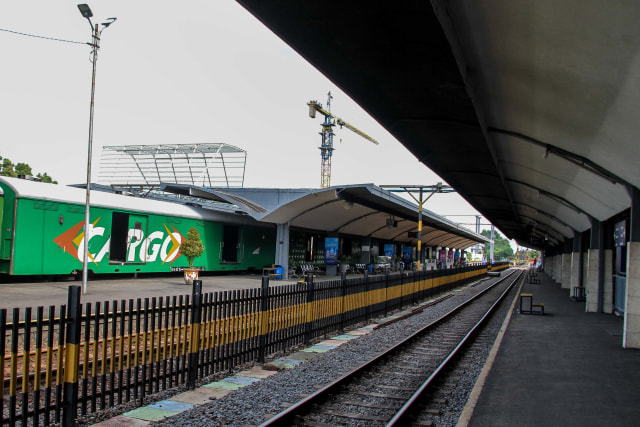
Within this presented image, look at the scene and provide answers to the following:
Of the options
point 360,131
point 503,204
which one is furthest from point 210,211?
point 360,131

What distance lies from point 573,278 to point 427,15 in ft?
78.7

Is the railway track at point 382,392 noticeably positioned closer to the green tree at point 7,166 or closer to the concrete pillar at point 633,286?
the concrete pillar at point 633,286

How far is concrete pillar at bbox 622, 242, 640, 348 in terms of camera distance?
10.9m

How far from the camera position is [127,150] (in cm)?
4519

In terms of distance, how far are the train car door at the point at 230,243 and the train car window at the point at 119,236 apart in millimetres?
7291

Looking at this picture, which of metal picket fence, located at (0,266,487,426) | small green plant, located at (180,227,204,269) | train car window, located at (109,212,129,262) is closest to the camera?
metal picket fence, located at (0,266,487,426)

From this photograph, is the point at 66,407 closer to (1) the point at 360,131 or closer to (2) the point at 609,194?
(2) the point at 609,194

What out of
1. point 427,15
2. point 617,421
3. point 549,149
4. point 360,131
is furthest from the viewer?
point 360,131

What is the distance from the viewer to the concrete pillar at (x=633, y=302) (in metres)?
10.9

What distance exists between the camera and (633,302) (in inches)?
433

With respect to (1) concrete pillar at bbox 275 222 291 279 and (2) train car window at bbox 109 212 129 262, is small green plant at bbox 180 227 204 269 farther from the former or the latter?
(1) concrete pillar at bbox 275 222 291 279

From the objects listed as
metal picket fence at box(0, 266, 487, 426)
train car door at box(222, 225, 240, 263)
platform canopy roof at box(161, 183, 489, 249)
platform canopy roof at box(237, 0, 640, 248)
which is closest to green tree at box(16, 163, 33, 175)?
platform canopy roof at box(161, 183, 489, 249)

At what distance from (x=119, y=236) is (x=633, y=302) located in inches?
682

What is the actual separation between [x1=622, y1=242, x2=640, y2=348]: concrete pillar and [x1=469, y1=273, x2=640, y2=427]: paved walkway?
0.34 m
